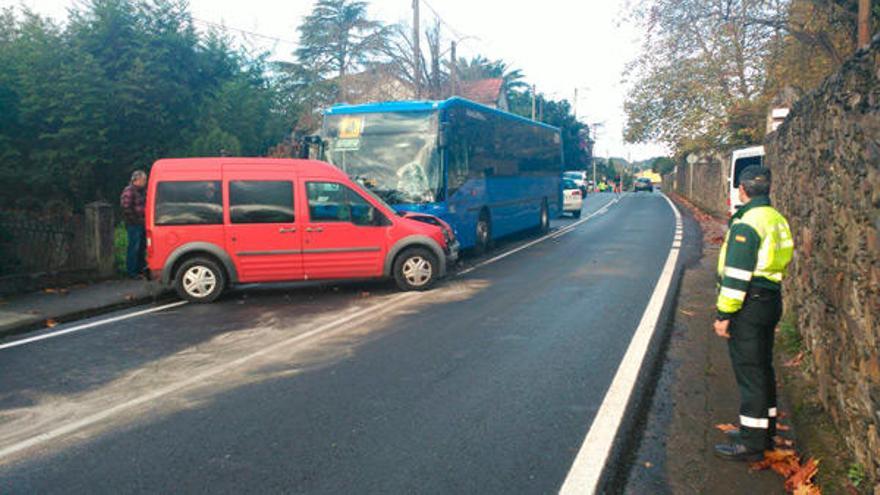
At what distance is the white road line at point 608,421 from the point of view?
4.08 m

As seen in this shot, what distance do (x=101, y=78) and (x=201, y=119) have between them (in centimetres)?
325

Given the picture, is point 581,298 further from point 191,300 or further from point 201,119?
point 201,119

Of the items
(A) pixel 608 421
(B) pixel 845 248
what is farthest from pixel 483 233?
(B) pixel 845 248

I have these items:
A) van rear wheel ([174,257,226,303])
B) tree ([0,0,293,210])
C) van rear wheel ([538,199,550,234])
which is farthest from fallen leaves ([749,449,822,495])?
van rear wheel ([538,199,550,234])

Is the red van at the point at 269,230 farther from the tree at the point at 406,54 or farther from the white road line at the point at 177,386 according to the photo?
the tree at the point at 406,54

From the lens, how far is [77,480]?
4.20 meters

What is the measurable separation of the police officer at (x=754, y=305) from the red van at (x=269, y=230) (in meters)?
6.86

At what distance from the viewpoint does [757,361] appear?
173 inches

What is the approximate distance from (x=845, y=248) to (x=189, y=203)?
328 inches

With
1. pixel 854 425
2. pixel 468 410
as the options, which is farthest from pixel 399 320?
pixel 854 425

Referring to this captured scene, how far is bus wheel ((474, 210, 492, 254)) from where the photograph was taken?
15.9 metres

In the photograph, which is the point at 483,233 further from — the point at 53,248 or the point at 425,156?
the point at 53,248

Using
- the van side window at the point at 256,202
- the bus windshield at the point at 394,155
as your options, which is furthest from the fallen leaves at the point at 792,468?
the bus windshield at the point at 394,155

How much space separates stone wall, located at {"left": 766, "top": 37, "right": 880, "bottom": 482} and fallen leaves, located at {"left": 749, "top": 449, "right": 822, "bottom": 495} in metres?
0.27
